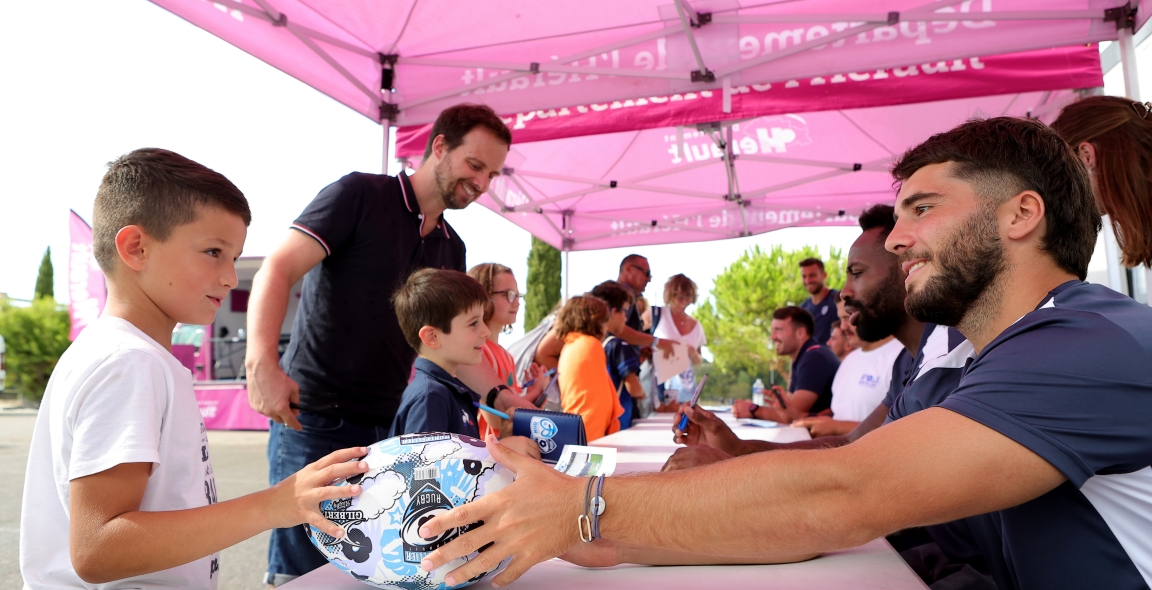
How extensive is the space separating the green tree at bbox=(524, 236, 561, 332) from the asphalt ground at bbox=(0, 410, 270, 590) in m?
9.70

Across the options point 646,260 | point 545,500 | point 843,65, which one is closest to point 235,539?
point 545,500

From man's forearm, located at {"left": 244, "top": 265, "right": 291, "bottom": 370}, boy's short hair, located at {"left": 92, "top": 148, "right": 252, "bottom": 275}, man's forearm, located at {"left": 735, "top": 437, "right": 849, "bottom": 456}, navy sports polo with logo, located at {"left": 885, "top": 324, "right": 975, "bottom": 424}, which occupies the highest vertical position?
boy's short hair, located at {"left": 92, "top": 148, "right": 252, "bottom": 275}

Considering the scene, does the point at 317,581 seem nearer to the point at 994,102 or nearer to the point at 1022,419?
the point at 1022,419

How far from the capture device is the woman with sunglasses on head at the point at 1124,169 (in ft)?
6.68

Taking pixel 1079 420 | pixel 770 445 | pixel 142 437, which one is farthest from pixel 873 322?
pixel 142 437

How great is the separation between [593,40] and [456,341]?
2413 mm

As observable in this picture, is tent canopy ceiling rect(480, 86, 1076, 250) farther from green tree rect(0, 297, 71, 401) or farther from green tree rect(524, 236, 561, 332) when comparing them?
green tree rect(0, 297, 71, 401)

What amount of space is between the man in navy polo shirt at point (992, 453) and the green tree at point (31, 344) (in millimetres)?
24227

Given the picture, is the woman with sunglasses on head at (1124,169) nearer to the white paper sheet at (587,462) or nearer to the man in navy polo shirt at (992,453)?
the man in navy polo shirt at (992,453)

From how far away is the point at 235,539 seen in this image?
1087mm

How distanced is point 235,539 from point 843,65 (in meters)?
3.59

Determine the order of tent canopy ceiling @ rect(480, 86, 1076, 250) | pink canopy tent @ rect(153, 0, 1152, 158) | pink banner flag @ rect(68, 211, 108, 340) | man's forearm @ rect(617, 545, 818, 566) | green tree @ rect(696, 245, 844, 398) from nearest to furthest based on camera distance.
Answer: man's forearm @ rect(617, 545, 818, 566), pink canopy tent @ rect(153, 0, 1152, 158), tent canopy ceiling @ rect(480, 86, 1076, 250), pink banner flag @ rect(68, 211, 108, 340), green tree @ rect(696, 245, 844, 398)

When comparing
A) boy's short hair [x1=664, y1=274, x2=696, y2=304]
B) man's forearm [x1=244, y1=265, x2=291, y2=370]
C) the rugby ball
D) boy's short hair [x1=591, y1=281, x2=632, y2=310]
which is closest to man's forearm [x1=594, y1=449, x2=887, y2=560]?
the rugby ball

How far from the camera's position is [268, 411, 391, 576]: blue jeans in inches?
84.2
